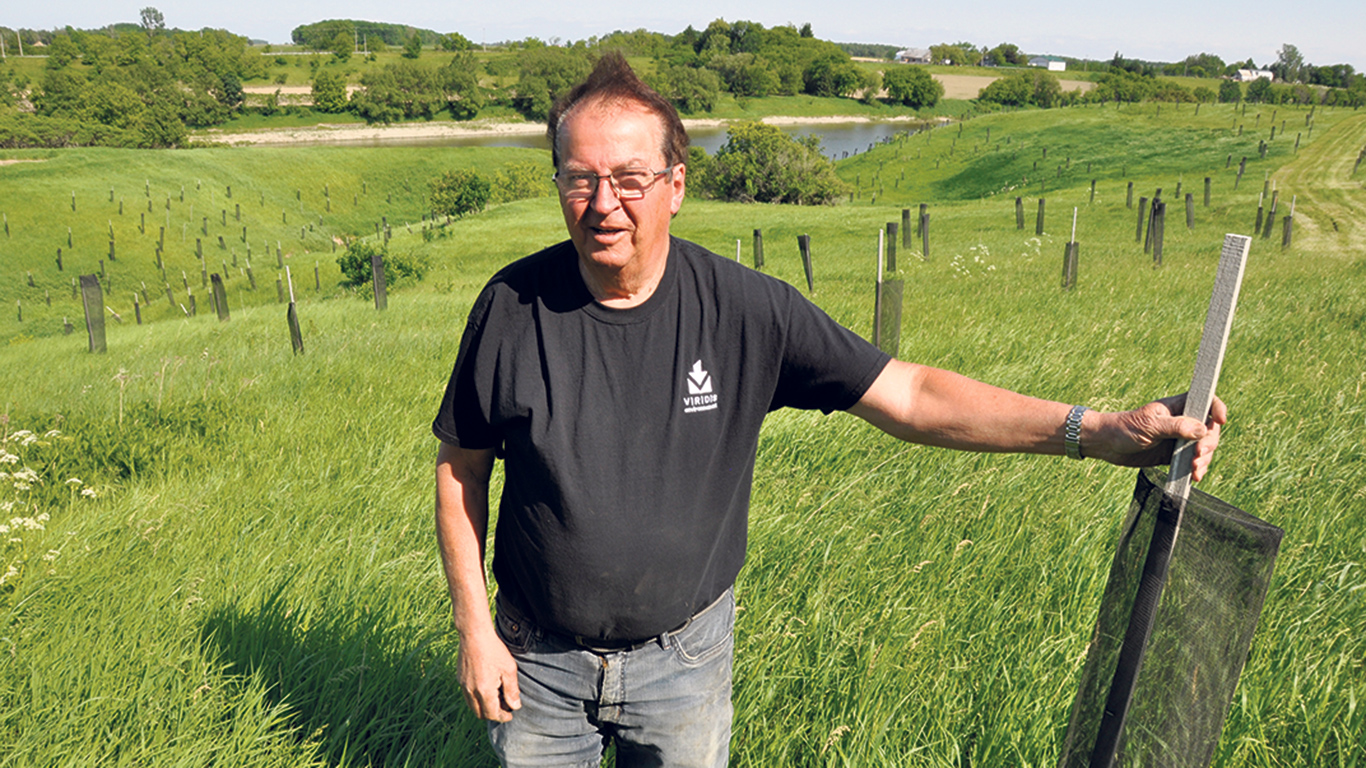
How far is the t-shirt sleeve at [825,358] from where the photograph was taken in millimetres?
2133

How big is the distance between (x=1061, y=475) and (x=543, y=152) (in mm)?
102814

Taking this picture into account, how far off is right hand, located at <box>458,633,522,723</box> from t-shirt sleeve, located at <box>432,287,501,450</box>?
0.51m

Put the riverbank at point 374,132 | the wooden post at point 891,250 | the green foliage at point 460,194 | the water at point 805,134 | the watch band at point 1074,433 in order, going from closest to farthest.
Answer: the watch band at point 1074,433 → the wooden post at point 891,250 → the green foliage at point 460,194 → the riverbank at point 374,132 → the water at point 805,134

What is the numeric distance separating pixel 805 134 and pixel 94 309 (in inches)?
5560

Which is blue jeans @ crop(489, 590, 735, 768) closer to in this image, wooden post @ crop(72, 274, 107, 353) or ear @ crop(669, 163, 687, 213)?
ear @ crop(669, 163, 687, 213)

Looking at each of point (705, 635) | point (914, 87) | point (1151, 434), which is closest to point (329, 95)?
point (914, 87)

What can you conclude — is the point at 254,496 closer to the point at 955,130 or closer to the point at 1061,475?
the point at 1061,475

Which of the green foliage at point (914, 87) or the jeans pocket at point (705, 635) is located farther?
the green foliage at point (914, 87)

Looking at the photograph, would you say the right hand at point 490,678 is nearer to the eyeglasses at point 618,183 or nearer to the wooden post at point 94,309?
the eyeglasses at point 618,183

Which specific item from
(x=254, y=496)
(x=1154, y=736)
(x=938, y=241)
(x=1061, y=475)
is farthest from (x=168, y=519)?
(x=938, y=241)

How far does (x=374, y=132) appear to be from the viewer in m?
139

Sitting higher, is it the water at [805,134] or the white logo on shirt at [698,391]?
the water at [805,134]

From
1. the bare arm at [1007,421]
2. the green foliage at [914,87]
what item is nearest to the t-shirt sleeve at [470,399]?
the bare arm at [1007,421]

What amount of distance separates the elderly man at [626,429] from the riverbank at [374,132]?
123 m
